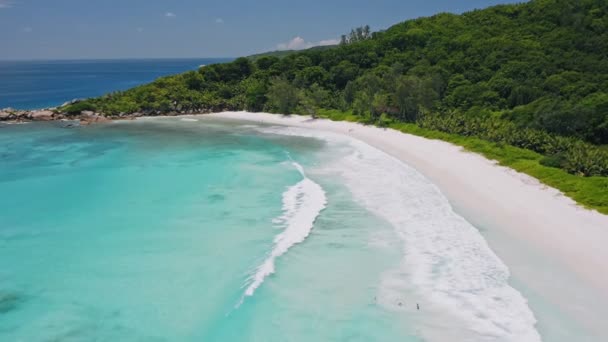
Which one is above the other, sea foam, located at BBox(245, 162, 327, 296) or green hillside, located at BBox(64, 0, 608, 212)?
green hillside, located at BBox(64, 0, 608, 212)

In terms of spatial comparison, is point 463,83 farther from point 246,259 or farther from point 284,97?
point 246,259

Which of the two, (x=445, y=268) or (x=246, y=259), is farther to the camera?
(x=246, y=259)

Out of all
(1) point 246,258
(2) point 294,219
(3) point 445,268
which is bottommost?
(1) point 246,258

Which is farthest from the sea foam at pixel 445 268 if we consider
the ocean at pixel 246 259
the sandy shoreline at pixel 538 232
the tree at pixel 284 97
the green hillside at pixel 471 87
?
the tree at pixel 284 97

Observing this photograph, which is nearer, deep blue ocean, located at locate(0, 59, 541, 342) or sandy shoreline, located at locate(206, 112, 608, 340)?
deep blue ocean, located at locate(0, 59, 541, 342)

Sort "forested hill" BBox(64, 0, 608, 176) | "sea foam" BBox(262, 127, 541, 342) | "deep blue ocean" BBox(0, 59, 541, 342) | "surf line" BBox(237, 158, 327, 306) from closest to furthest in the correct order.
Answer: "sea foam" BBox(262, 127, 541, 342) → "deep blue ocean" BBox(0, 59, 541, 342) → "surf line" BBox(237, 158, 327, 306) → "forested hill" BBox(64, 0, 608, 176)

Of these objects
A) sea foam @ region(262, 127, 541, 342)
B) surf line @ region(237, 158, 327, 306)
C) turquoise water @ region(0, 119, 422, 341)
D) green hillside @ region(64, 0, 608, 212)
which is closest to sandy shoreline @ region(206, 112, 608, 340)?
sea foam @ region(262, 127, 541, 342)

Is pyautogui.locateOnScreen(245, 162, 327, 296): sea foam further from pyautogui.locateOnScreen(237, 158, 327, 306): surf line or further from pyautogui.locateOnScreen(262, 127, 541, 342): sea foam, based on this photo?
pyautogui.locateOnScreen(262, 127, 541, 342): sea foam

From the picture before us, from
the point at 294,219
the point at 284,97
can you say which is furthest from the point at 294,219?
the point at 284,97
